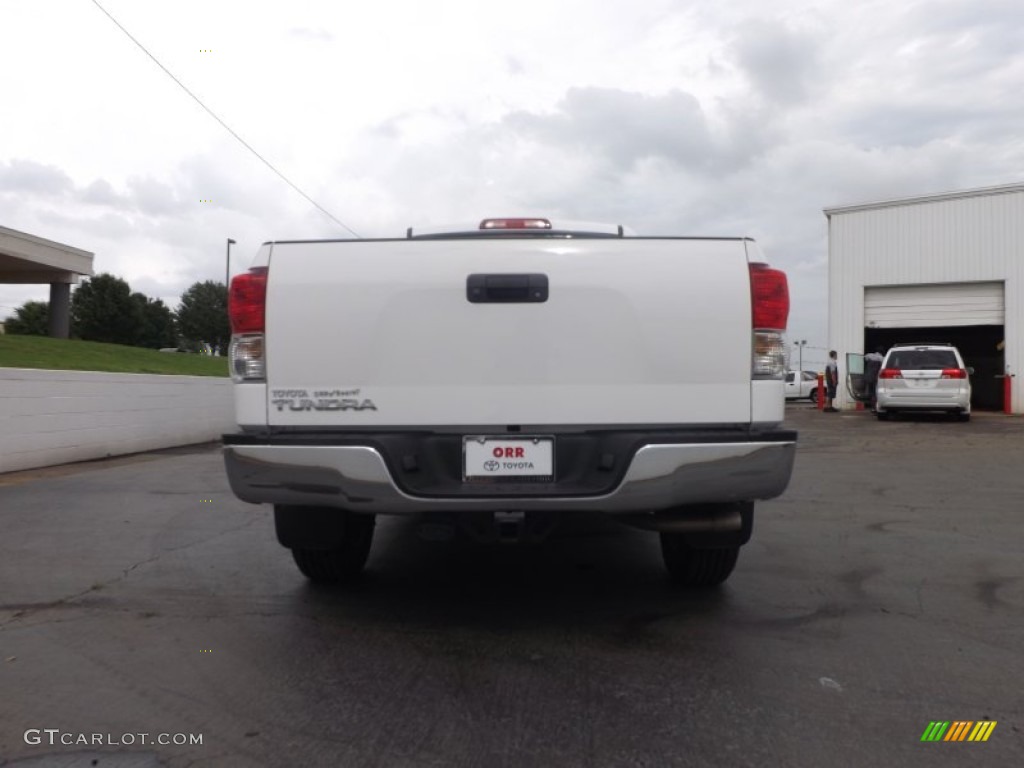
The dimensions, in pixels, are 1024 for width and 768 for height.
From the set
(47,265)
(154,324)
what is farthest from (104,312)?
(47,265)

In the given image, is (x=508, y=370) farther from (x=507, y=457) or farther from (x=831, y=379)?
(x=831, y=379)

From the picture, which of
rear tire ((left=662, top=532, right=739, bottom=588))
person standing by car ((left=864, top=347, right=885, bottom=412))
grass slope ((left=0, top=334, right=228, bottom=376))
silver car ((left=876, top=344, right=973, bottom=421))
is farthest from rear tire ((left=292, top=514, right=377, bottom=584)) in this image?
person standing by car ((left=864, top=347, right=885, bottom=412))

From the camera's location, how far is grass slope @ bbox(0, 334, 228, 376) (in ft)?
57.3

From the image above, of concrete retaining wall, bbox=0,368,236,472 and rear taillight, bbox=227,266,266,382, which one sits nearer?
rear taillight, bbox=227,266,266,382

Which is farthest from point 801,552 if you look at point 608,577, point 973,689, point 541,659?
point 541,659

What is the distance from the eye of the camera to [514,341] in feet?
11.6

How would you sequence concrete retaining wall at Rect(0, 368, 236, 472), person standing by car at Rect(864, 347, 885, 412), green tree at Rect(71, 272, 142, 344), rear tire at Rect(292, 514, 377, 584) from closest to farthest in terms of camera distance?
1. rear tire at Rect(292, 514, 377, 584)
2. concrete retaining wall at Rect(0, 368, 236, 472)
3. person standing by car at Rect(864, 347, 885, 412)
4. green tree at Rect(71, 272, 142, 344)

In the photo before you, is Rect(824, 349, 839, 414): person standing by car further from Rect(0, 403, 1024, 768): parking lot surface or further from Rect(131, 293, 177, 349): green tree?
Rect(131, 293, 177, 349): green tree

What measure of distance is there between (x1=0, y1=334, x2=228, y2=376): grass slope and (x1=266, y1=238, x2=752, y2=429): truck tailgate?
43.7 ft

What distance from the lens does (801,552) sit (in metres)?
5.58

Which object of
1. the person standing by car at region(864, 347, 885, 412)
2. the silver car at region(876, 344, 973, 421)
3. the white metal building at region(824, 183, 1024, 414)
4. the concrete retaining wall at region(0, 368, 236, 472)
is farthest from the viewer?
the person standing by car at region(864, 347, 885, 412)

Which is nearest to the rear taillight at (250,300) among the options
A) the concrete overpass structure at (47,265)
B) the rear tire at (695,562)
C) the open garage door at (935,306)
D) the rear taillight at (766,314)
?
the rear taillight at (766,314)

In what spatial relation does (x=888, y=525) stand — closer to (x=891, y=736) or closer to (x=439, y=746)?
(x=891, y=736)

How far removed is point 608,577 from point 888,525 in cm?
285
